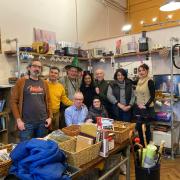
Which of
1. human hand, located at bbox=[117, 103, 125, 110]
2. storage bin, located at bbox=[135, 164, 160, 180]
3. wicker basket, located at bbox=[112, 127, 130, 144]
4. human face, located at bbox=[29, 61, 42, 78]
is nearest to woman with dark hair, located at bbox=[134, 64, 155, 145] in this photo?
human hand, located at bbox=[117, 103, 125, 110]

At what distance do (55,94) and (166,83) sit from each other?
194 cm

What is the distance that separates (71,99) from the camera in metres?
3.59

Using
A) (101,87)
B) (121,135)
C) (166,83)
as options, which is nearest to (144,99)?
(166,83)

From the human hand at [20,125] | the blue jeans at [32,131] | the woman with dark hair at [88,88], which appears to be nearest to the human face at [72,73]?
the woman with dark hair at [88,88]

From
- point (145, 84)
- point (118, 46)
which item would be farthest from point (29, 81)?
point (118, 46)

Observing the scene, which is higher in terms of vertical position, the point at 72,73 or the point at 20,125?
the point at 72,73

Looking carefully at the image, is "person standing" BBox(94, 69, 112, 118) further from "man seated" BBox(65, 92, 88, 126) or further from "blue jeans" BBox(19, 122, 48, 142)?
"blue jeans" BBox(19, 122, 48, 142)

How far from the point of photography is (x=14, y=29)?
378 cm

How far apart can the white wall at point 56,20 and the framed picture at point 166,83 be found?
6.94 feet

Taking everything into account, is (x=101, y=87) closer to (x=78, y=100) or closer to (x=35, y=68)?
(x=78, y=100)

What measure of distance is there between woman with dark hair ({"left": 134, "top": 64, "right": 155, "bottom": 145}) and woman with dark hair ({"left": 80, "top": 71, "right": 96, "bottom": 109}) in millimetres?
738

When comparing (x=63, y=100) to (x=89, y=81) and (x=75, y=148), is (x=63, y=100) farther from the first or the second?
(x=75, y=148)

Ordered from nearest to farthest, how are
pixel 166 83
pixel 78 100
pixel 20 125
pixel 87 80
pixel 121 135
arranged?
pixel 121 135
pixel 20 125
pixel 78 100
pixel 87 80
pixel 166 83

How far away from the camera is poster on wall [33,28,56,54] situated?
4.12 meters
